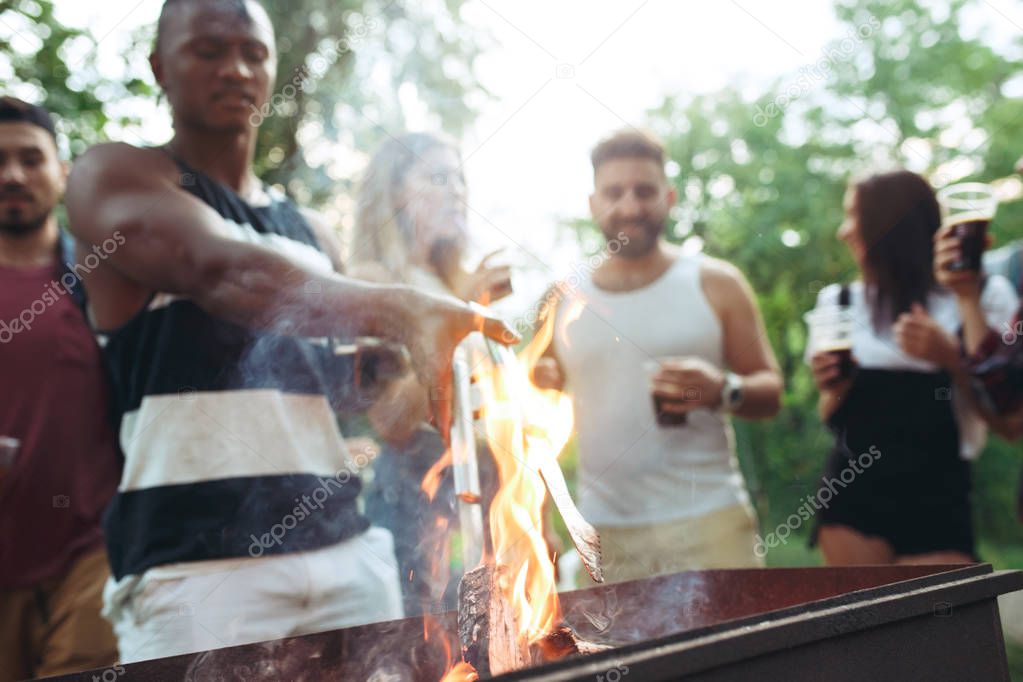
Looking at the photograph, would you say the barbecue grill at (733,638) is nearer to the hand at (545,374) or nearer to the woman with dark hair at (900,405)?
the hand at (545,374)

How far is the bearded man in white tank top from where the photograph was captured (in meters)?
2.79

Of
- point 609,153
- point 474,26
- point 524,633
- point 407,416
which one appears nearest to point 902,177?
point 609,153

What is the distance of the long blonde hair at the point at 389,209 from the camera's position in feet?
9.89

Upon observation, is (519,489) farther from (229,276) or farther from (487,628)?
(229,276)

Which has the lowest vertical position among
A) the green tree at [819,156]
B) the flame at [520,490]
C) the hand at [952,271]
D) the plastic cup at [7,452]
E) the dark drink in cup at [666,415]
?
the flame at [520,490]

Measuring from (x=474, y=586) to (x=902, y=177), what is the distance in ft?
8.63

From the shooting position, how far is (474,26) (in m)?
6.77

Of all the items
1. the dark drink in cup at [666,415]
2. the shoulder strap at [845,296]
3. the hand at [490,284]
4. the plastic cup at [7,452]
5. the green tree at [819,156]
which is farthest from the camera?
Answer: the green tree at [819,156]

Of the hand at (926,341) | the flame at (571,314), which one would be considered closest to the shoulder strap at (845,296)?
the hand at (926,341)

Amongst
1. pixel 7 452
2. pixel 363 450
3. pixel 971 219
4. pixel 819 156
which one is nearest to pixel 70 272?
pixel 7 452

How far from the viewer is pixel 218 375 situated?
196 cm

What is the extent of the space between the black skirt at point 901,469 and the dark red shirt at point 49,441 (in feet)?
8.51

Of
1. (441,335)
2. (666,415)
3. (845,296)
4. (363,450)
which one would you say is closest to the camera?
(441,335)

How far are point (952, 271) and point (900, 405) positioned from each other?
1.70 ft
